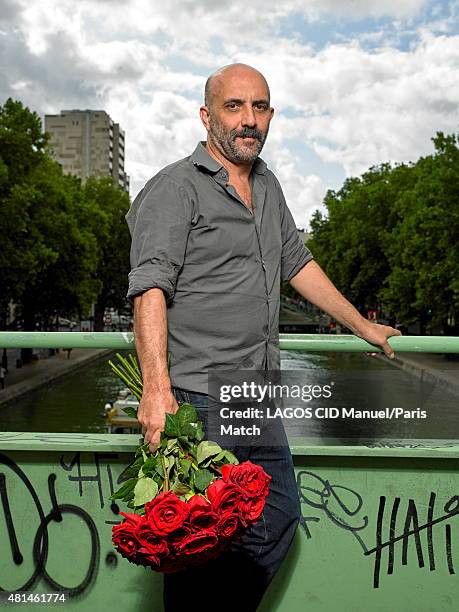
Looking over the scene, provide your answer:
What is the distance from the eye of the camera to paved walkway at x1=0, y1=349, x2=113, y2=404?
122ft

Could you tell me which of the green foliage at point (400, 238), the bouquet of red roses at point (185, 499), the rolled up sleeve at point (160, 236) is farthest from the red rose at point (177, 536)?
the green foliage at point (400, 238)

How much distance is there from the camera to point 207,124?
297cm

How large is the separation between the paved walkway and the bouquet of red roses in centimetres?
2914

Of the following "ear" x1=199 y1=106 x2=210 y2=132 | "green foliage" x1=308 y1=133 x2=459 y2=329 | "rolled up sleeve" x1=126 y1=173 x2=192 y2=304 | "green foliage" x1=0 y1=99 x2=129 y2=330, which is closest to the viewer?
"rolled up sleeve" x1=126 y1=173 x2=192 y2=304

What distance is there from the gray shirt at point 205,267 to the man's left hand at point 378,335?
464mm

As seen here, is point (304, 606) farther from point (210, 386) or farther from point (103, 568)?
point (210, 386)

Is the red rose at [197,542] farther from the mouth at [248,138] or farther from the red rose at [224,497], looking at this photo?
the mouth at [248,138]

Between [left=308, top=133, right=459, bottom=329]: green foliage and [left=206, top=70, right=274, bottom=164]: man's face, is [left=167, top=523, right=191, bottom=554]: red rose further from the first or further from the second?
[left=308, top=133, right=459, bottom=329]: green foliage

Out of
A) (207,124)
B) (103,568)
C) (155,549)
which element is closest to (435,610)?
(103,568)

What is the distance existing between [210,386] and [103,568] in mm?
1021

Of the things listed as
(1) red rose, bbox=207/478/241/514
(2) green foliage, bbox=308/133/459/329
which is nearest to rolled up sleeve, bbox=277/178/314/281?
(1) red rose, bbox=207/478/241/514

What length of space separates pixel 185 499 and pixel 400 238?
1723 inches

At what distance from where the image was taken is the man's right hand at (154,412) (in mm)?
2586

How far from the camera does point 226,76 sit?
2898 mm
